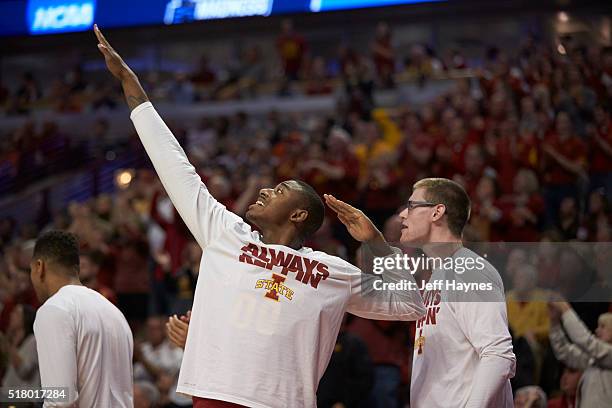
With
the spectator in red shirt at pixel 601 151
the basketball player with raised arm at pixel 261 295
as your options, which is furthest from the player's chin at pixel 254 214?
the spectator in red shirt at pixel 601 151

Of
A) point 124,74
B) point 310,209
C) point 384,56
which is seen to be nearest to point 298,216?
point 310,209

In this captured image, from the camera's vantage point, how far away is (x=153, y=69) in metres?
18.7

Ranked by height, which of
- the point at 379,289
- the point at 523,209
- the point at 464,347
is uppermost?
the point at 523,209

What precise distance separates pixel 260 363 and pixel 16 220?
1164cm

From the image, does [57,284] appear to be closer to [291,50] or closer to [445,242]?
[445,242]

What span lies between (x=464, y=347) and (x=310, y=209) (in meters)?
0.89

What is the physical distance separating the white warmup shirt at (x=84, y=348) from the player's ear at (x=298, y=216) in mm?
1092

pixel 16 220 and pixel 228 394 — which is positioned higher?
pixel 16 220

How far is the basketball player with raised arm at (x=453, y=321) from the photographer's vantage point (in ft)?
13.1

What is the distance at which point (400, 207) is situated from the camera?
384 inches

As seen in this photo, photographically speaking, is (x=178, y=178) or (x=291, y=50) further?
(x=291, y=50)

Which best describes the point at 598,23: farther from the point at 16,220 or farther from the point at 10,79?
the point at 10,79

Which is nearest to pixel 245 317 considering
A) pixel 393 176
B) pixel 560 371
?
pixel 560 371

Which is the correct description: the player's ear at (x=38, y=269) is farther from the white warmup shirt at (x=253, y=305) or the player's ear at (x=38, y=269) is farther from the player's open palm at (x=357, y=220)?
the player's open palm at (x=357, y=220)
